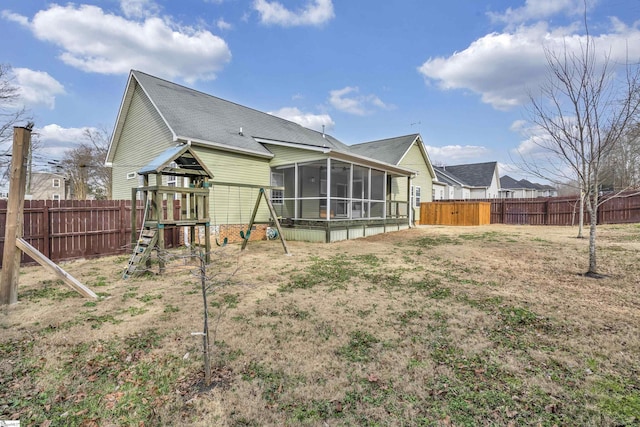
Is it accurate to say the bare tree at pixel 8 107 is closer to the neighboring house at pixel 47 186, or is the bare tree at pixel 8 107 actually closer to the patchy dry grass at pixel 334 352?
the patchy dry grass at pixel 334 352

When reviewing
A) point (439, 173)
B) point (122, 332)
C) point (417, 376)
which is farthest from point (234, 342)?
point (439, 173)

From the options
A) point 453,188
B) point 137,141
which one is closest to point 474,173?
point 453,188

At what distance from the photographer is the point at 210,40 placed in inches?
649

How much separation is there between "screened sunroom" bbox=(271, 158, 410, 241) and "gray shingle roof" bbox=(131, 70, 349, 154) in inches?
80.5

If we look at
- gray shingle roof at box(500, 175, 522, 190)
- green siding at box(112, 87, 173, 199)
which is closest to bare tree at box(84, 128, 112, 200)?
green siding at box(112, 87, 173, 199)

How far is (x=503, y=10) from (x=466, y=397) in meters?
12.2

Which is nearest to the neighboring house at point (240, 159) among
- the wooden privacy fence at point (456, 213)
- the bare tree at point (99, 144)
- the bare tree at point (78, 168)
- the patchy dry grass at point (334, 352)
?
the wooden privacy fence at point (456, 213)

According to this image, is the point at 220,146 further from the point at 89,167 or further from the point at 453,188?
the point at 89,167

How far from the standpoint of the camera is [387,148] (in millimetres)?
A: 21172

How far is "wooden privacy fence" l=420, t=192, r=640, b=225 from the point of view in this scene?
16.6 metres

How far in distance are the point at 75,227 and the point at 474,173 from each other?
37.9m

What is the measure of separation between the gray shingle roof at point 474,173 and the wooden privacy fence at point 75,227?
3389cm

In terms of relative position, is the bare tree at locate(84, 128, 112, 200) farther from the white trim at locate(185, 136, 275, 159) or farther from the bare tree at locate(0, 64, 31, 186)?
the white trim at locate(185, 136, 275, 159)

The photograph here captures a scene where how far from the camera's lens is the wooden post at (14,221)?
472cm
